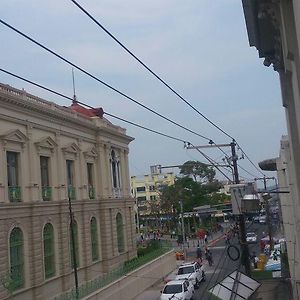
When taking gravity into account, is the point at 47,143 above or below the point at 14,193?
above

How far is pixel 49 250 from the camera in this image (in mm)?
25641

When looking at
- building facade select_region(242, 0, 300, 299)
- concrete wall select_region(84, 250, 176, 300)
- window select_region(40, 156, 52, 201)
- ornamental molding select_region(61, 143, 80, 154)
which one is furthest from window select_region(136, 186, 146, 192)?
building facade select_region(242, 0, 300, 299)

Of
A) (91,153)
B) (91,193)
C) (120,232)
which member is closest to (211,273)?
(120,232)

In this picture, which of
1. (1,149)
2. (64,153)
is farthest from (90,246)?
(1,149)

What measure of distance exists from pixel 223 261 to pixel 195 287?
12416 millimetres

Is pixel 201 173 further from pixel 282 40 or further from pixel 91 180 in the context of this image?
pixel 282 40

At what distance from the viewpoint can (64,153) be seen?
2798 centimetres

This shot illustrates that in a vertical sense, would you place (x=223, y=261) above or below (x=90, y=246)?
below

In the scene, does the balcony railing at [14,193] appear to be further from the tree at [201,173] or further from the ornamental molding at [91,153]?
the tree at [201,173]

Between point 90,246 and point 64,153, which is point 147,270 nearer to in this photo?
point 90,246

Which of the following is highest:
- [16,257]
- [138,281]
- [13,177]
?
[13,177]

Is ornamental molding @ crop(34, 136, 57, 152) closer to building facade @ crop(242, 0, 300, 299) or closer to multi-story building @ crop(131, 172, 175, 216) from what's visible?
building facade @ crop(242, 0, 300, 299)

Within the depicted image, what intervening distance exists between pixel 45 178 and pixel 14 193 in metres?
3.42

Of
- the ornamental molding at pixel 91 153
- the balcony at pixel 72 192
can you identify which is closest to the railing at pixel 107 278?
the balcony at pixel 72 192
